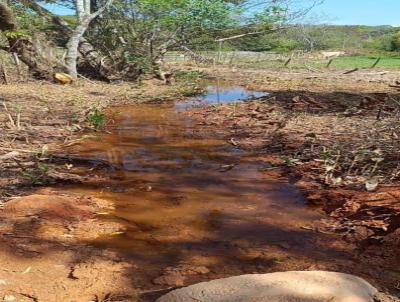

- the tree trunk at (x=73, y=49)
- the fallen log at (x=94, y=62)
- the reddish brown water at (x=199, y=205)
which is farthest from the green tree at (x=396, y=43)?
the reddish brown water at (x=199, y=205)

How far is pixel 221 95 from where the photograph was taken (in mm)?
14750

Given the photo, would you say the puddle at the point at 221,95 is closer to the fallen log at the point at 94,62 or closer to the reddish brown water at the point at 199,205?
the fallen log at the point at 94,62

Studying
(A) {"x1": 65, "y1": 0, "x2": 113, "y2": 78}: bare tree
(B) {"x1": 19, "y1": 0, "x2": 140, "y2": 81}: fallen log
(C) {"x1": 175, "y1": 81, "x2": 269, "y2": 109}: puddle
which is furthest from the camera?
(B) {"x1": 19, "y1": 0, "x2": 140, "y2": 81}: fallen log

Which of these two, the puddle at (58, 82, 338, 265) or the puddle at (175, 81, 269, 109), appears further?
the puddle at (175, 81, 269, 109)

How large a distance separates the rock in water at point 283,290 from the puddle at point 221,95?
9405 mm

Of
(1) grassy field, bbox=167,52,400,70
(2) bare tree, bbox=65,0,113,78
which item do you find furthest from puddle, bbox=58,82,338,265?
(1) grassy field, bbox=167,52,400,70

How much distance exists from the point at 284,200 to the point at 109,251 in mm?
1814

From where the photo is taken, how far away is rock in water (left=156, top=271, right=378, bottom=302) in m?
2.22

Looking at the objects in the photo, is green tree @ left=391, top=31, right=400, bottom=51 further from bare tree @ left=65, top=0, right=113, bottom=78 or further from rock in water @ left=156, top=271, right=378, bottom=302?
rock in water @ left=156, top=271, right=378, bottom=302

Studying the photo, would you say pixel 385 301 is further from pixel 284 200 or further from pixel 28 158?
pixel 28 158

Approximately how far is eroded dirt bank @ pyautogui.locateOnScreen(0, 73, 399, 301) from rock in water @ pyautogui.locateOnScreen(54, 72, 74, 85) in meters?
8.67

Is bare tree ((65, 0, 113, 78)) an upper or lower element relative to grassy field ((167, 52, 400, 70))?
upper

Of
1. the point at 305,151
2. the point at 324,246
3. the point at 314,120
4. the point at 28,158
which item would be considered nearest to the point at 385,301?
the point at 324,246

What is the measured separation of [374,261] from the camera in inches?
125
